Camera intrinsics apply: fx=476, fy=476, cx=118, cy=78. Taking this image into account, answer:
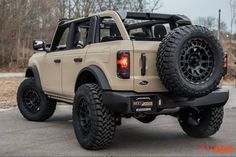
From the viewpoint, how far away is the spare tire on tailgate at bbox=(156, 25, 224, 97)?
19.7 ft

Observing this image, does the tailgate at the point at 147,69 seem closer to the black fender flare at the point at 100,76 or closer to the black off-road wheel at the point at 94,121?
the black fender flare at the point at 100,76

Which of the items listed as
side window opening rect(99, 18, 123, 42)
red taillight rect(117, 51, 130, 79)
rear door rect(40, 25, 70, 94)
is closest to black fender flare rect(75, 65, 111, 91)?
red taillight rect(117, 51, 130, 79)

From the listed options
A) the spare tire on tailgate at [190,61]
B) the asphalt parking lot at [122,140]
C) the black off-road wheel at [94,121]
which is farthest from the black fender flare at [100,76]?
the asphalt parking lot at [122,140]

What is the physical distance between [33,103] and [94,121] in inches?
138

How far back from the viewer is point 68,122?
9.45 meters

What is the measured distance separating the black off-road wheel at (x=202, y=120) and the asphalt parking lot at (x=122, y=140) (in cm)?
13

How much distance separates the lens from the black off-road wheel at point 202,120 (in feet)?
24.0

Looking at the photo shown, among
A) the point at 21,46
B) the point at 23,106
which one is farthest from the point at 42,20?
the point at 23,106

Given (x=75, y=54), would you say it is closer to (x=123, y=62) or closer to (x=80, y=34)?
(x=80, y=34)

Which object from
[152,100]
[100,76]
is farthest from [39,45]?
[152,100]

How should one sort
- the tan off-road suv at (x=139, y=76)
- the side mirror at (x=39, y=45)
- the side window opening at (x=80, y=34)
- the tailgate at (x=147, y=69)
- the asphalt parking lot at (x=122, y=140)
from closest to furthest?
the tan off-road suv at (x=139, y=76) → the tailgate at (x=147, y=69) → the asphalt parking lot at (x=122, y=140) → the side window opening at (x=80, y=34) → the side mirror at (x=39, y=45)

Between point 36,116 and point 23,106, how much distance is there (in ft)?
1.69

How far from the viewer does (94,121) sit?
250 inches

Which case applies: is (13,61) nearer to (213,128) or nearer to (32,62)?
(32,62)
